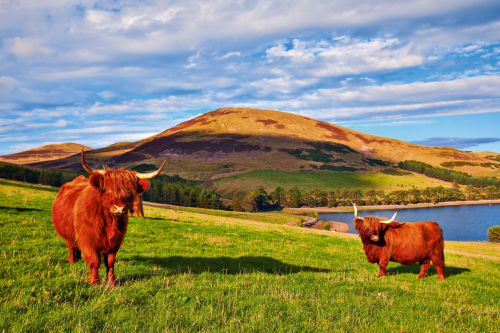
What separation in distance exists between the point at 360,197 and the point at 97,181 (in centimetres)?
17929

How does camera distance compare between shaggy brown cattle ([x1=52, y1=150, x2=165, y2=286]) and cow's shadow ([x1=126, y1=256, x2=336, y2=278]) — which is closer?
shaggy brown cattle ([x1=52, y1=150, x2=165, y2=286])

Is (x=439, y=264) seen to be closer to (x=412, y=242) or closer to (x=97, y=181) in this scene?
(x=412, y=242)

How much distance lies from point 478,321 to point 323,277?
395 centimetres

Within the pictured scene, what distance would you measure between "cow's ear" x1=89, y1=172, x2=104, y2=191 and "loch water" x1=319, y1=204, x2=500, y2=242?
4197 inches

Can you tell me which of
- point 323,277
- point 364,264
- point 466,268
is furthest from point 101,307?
point 466,268

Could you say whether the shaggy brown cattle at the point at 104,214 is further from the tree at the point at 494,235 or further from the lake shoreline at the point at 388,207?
the lake shoreline at the point at 388,207

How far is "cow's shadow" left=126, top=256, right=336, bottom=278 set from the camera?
28.2ft

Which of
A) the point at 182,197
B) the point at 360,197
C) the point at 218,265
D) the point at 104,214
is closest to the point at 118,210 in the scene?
the point at 104,214

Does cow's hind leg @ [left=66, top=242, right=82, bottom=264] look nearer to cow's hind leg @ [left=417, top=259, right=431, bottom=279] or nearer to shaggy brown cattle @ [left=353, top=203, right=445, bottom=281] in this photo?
shaggy brown cattle @ [left=353, top=203, right=445, bottom=281]

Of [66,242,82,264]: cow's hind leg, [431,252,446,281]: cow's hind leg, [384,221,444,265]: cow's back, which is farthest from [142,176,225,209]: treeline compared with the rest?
[66,242,82,264]: cow's hind leg

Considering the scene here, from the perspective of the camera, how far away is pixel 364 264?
13328mm

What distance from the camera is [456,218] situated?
119875 millimetres

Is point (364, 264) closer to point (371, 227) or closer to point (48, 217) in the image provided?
point (371, 227)

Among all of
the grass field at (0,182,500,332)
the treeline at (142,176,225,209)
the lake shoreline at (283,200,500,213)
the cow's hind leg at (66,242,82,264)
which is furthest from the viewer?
the lake shoreline at (283,200,500,213)
